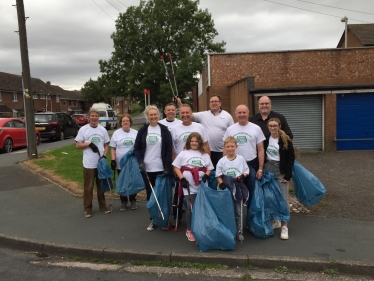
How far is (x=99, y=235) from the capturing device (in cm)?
502

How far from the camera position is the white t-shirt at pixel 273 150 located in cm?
479

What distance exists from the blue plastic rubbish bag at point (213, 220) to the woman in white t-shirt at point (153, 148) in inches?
32.6

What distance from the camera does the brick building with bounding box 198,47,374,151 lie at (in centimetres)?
1380

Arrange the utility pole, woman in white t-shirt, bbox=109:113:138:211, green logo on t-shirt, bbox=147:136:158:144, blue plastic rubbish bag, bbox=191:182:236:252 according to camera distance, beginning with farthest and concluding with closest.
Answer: the utility pole, woman in white t-shirt, bbox=109:113:138:211, green logo on t-shirt, bbox=147:136:158:144, blue plastic rubbish bag, bbox=191:182:236:252

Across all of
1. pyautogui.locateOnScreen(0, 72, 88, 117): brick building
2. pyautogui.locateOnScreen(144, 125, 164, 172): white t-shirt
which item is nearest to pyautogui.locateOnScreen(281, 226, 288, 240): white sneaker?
pyautogui.locateOnScreen(144, 125, 164, 172): white t-shirt

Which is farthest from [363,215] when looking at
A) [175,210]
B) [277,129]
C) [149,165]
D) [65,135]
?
[65,135]

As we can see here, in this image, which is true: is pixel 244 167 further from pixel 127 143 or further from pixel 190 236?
pixel 127 143

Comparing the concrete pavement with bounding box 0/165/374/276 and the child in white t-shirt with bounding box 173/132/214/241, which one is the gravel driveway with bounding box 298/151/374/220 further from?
the child in white t-shirt with bounding box 173/132/214/241

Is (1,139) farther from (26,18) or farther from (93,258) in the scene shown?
(93,258)

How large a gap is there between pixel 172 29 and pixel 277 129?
3526cm

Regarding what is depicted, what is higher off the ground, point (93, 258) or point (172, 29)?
point (172, 29)

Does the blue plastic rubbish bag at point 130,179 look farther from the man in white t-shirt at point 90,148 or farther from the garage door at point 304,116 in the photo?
the garage door at point 304,116

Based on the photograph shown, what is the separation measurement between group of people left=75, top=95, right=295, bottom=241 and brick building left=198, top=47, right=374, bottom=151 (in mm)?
8735

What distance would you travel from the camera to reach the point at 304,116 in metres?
14.2
